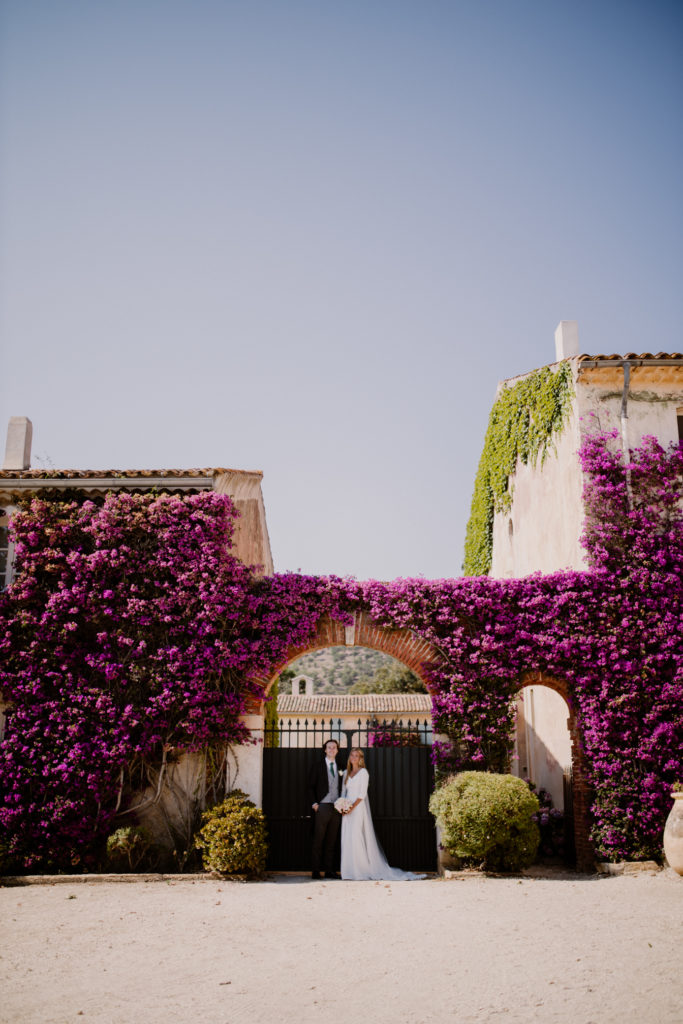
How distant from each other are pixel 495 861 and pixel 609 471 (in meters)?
6.63

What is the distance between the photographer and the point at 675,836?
37.2 ft

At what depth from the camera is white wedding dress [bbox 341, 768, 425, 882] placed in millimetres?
11969

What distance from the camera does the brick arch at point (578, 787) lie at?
12.7m

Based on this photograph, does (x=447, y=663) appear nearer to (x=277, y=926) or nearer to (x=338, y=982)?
(x=277, y=926)

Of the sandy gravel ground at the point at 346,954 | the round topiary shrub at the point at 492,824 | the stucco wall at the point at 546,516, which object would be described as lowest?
the sandy gravel ground at the point at 346,954

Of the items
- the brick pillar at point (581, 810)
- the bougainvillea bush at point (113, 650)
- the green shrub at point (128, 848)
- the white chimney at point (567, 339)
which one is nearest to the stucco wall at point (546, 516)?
the white chimney at point (567, 339)

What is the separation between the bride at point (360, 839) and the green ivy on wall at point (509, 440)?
7.56 meters

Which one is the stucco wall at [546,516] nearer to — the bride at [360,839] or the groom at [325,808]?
the bride at [360,839]

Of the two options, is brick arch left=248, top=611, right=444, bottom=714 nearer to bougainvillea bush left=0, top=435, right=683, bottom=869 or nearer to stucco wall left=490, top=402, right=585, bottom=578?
bougainvillea bush left=0, top=435, right=683, bottom=869

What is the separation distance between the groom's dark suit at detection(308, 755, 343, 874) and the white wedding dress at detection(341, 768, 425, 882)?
0.26m

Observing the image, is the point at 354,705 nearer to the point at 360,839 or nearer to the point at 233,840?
the point at 360,839

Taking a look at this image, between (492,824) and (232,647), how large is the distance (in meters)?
4.69

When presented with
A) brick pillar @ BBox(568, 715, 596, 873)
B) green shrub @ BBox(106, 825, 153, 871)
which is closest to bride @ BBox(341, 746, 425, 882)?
brick pillar @ BBox(568, 715, 596, 873)

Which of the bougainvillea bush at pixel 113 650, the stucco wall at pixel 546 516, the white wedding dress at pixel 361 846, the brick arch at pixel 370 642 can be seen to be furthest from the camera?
the stucco wall at pixel 546 516
